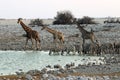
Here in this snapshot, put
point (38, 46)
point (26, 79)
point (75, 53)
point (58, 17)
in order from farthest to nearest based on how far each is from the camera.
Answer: point (58, 17) → point (38, 46) → point (75, 53) → point (26, 79)

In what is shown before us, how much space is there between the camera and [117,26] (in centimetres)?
4288

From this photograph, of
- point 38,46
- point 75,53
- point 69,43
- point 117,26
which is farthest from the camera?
point 117,26

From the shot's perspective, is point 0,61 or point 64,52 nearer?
point 0,61

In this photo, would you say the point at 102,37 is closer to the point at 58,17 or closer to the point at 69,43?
the point at 69,43

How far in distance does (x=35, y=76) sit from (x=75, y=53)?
12049 mm

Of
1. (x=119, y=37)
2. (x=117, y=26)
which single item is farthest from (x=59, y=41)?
(x=117, y=26)

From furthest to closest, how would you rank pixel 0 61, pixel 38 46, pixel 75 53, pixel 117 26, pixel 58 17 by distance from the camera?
pixel 58 17
pixel 117 26
pixel 38 46
pixel 75 53
pixel 0 61

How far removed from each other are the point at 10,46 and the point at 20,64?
37.3 feet

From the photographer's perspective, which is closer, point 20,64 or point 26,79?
point 26,79

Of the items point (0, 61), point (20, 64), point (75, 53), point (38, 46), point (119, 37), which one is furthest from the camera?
point (119, 37)

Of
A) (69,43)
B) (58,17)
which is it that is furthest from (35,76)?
(58,17)

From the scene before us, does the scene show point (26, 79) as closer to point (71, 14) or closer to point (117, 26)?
point (117, 26)

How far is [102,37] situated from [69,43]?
13.2 ft

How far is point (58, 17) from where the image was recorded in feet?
186
